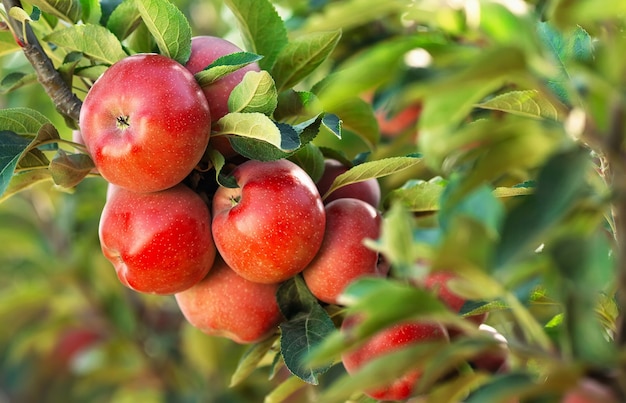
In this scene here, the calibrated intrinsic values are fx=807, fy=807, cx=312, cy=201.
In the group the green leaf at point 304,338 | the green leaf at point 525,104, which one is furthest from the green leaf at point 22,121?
the green leaf at point 525,104

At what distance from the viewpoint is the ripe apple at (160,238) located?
2.47 ft

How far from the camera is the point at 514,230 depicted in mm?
463

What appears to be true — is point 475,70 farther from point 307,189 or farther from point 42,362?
point 42,362

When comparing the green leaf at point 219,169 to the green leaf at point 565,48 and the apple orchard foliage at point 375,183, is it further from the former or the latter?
the green leaf at point 565,48

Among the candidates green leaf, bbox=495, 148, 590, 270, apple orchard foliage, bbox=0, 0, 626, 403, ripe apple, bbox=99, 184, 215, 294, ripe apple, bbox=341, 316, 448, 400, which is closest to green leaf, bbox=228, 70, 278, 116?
apple orchard foliage, bbox=0, 0, 626, 403

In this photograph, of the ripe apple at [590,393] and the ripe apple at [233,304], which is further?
the ripe apple at [233,304]

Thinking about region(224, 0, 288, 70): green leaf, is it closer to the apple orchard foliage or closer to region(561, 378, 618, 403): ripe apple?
Answer: the apple orchard foliage

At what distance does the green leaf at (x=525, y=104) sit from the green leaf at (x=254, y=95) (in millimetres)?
191

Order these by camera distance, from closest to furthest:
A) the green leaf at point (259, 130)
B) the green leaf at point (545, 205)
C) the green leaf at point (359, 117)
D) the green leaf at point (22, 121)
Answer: the green leaf at point (545, 205)
the green leaf at point (259, 130)
the green leaf at point (22, 121)
the green leaf at point (359, 117)

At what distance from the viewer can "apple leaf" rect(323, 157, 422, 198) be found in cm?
76

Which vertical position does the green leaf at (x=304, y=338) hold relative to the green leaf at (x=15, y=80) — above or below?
below

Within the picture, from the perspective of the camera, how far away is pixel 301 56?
32.7 inches

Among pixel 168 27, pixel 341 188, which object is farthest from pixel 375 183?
pixel 168 27

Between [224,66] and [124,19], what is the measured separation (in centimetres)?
16
